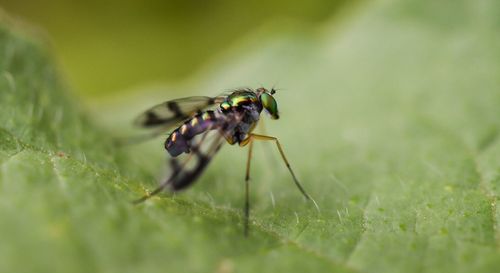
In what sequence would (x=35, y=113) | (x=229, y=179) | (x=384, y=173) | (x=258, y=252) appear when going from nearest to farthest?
(x=258, y=252) → (x=35, y=113) → (x=384, y=173) → (x=229, y=179)

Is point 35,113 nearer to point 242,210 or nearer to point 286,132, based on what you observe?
point 242,210

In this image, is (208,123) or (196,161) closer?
(196,161)

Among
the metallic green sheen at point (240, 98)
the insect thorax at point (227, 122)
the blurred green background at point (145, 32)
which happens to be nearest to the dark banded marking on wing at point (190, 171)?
the insect thorax at point (227, 122)

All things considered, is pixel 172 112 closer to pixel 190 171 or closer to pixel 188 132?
pixel 188 132

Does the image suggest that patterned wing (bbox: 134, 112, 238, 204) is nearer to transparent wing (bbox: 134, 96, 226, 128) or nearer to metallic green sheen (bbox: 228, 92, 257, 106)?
metallic green sheen (bbox: 228, 92, 257, 106)

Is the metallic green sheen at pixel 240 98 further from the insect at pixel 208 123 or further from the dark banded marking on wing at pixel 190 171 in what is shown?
the dark banded marking on wing at pixel 190 171

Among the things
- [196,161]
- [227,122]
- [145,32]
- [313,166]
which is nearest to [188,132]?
[227,122]

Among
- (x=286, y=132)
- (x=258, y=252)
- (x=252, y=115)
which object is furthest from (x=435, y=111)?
(x=258, y=252)
